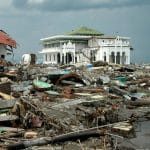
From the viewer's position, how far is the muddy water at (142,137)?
15.1 metres

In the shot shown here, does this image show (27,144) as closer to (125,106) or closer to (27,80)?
(125,106)

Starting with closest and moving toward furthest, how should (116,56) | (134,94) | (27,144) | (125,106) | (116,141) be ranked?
(27,144), (116,141), (125,106), (134,94), (116,56)

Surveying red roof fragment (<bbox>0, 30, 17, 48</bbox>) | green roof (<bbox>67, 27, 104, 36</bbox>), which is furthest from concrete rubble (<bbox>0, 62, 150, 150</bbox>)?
green roof (<bbox>67, 27, 104, 36</bbox>)

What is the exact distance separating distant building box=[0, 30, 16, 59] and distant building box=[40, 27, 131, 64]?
36.6m

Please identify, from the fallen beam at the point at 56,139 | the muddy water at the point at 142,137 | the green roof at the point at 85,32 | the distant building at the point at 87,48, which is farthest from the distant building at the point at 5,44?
the green roof at the point at 85,32

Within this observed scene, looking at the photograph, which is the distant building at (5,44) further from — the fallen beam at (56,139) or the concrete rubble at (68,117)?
the fallen beam at (56,139)

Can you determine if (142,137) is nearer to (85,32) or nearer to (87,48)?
(87,48)

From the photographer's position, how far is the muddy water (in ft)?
49.5

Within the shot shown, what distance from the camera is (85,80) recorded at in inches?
1192

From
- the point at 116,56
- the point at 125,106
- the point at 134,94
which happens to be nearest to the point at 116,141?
the point at 125,106

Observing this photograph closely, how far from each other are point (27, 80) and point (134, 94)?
304 inches

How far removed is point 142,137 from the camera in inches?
647

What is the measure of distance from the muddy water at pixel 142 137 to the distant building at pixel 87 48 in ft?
212

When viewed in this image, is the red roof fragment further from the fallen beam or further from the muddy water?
the fallen beam
